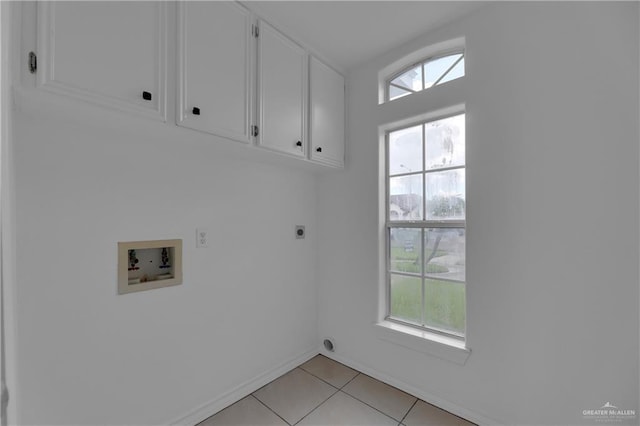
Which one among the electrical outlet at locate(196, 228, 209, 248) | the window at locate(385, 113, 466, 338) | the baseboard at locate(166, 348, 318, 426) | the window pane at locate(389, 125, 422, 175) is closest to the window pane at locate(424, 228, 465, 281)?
the window at locate(385, 113, 466, 338)

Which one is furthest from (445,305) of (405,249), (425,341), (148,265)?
(148,265)

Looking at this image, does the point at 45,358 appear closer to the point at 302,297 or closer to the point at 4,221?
the point at 4,221

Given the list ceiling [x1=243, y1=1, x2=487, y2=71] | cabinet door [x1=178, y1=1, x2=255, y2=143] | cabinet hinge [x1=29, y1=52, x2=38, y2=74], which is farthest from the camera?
ceiling [x1=243, y1=1, x2=487, y2=71]

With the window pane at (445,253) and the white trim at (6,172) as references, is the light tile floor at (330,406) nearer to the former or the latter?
the window pane at (445,253)

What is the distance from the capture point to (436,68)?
77.0 inches

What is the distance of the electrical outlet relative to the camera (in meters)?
1.70

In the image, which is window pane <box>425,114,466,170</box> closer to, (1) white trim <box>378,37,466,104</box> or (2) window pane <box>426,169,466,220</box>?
(2) window pane <box>426,169,466,220</box>

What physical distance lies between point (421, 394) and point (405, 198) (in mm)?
1440

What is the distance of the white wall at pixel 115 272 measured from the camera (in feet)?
3.82

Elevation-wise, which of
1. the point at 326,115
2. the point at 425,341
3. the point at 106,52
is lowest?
the point at 425,341

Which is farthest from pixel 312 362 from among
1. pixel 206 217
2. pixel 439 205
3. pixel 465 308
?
pixel 439 205

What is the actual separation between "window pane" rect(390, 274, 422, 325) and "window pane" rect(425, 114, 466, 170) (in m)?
0.91

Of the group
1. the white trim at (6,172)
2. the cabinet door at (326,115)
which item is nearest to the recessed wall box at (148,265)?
the white trim at (6,172)

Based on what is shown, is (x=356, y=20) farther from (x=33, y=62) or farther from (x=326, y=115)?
(x=33, y=62)
